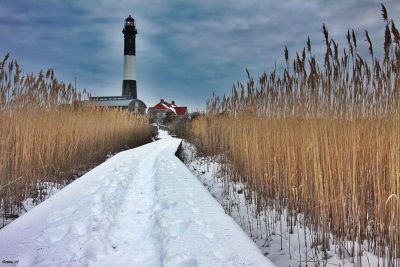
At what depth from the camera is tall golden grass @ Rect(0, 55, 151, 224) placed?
3.54m

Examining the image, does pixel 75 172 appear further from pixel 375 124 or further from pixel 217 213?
pixel 375 124

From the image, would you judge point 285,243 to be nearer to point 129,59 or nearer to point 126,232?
point 126,232

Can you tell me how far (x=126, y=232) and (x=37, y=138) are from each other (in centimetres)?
224

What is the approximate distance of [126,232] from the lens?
2836 millimetres

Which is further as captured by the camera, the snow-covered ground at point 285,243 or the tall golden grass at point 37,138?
the tall golden grass at point 37,138

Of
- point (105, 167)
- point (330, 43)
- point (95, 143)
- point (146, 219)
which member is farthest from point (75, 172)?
point (330, 43)

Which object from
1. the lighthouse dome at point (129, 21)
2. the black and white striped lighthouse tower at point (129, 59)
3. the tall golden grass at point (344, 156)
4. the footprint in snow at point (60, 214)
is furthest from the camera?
the lighthouse dome at point (129, 21)

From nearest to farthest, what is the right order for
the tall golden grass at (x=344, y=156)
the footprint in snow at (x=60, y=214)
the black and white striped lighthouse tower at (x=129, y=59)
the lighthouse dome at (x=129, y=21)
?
the tall golden grass at (x=344, y=156), the footprint in snow at (x=60, y=214), the black and white striped lighthouse tower at (x=129, y=59), the lighthouse dome at (x=129, y=21)

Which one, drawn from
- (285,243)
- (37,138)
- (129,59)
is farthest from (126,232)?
(129,59)

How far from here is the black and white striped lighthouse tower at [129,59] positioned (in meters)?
33.8

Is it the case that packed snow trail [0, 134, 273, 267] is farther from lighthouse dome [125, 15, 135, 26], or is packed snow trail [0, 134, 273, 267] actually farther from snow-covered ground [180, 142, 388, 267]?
lighthouse dome [125, 15, 135, 26]

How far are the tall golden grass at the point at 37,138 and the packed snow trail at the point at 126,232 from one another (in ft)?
1.39

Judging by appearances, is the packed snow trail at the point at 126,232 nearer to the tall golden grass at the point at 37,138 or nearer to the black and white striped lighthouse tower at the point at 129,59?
the tall golden grass at the point at 37,138

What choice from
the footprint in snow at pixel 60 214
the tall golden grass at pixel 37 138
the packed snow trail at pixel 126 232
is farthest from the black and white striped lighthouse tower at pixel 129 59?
the footprint in snow at pixel 60 214
